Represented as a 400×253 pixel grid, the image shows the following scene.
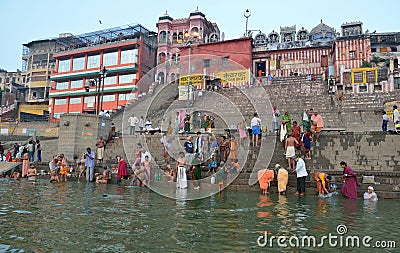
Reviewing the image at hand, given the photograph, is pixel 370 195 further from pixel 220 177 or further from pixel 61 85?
pixel 61 85

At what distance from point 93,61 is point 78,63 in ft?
9.10

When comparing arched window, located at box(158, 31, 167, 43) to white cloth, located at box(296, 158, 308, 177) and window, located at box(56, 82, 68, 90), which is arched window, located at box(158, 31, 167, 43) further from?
white cloth, located at box(296, 158, 308, 177)

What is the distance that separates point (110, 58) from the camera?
4119 centimetres

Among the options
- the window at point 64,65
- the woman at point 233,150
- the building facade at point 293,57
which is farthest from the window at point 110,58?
the woman at point 233,150

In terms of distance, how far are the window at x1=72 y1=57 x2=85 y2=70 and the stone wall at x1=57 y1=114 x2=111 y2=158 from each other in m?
28.8

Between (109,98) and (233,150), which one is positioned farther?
(109,98)

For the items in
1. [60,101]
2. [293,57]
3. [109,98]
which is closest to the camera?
[293,57]

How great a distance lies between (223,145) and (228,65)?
64.4 feet

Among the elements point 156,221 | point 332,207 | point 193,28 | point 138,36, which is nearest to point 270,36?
point 193,28

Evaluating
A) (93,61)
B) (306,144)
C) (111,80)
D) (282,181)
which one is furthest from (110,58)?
(282,181)

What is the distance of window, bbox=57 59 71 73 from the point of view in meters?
44.4

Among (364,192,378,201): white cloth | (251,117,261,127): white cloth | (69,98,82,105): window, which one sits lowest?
(364,192,378,201): white cloth

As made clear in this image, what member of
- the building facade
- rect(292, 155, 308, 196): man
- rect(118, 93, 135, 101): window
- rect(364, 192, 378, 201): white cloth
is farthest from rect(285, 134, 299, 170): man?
rect(118, 93, 135, 101): window

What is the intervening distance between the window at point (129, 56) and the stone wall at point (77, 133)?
23953 mm
